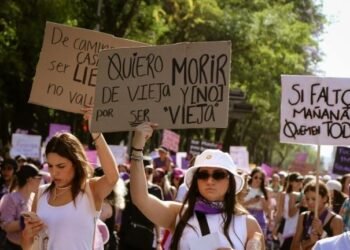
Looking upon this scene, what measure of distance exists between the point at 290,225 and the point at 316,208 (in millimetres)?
→ 3320

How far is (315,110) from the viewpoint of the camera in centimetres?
734

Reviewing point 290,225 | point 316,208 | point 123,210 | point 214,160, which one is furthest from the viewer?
point 290,225

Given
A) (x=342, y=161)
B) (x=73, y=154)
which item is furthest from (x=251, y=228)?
(x=342, y=161)

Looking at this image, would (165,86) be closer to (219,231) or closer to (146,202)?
(146,202)

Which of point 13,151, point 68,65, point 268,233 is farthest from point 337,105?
point 13,151

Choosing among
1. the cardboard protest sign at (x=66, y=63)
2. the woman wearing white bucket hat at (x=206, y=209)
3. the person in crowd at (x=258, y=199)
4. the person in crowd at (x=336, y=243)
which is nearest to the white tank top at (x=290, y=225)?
the person in crowd at (x=258, y=199)

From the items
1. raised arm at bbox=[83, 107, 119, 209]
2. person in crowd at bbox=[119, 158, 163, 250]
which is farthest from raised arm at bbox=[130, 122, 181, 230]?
person in crowd at bbox=[119, 158, 163, 250]

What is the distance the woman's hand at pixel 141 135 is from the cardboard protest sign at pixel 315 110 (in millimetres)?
2801

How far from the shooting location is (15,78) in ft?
83.6

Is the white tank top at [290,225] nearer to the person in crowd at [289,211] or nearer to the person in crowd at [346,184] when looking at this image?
the person in crowd at [289,211]

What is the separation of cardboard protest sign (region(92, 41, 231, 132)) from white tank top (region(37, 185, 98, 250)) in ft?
1.94

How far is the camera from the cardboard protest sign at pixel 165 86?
190 inches

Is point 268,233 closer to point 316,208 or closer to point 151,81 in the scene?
point 316,208

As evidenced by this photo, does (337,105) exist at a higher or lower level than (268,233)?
higher
